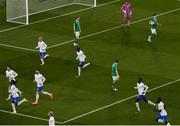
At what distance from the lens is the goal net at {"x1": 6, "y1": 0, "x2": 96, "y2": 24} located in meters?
67.5

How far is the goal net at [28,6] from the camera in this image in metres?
67.5

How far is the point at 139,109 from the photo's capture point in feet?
161

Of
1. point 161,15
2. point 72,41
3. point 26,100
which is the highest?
point 161,15

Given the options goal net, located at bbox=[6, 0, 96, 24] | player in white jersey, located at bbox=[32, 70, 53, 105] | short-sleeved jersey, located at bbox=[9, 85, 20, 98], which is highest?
goal net, located at bbox=[6, 0, 96, 24]

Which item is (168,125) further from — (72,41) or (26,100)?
(72,41)

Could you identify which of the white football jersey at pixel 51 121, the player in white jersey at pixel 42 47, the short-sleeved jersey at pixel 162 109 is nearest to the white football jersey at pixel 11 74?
the player in white jersey at pixel 42 47

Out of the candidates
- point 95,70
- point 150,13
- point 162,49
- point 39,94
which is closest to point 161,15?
point 150,13

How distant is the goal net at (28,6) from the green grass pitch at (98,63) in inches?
26.9

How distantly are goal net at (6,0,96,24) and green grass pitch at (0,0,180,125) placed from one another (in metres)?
0.68

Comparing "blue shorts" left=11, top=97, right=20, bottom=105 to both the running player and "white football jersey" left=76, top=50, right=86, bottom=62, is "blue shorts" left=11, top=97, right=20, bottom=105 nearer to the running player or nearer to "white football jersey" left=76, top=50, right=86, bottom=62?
"white football jersey" left=76, top=50, right=86, bottom=62

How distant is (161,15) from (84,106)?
21.5 m

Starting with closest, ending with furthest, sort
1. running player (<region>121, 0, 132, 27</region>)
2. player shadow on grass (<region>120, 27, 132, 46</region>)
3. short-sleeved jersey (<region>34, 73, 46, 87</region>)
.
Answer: short-sleeved jersey (<region>34, 73, 46, 87</region>), player shadow on grass (<region>120, 27, 132, 46</region>), running player (<region>121, 0, 132, 27</region>)

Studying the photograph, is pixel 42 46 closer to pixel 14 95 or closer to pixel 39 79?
pixel 39 79

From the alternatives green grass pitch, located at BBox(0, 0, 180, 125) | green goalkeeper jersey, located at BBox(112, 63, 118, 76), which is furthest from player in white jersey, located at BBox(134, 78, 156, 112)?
green goalkeeper jersey, located at BBox(112, 63, 118, 76)
